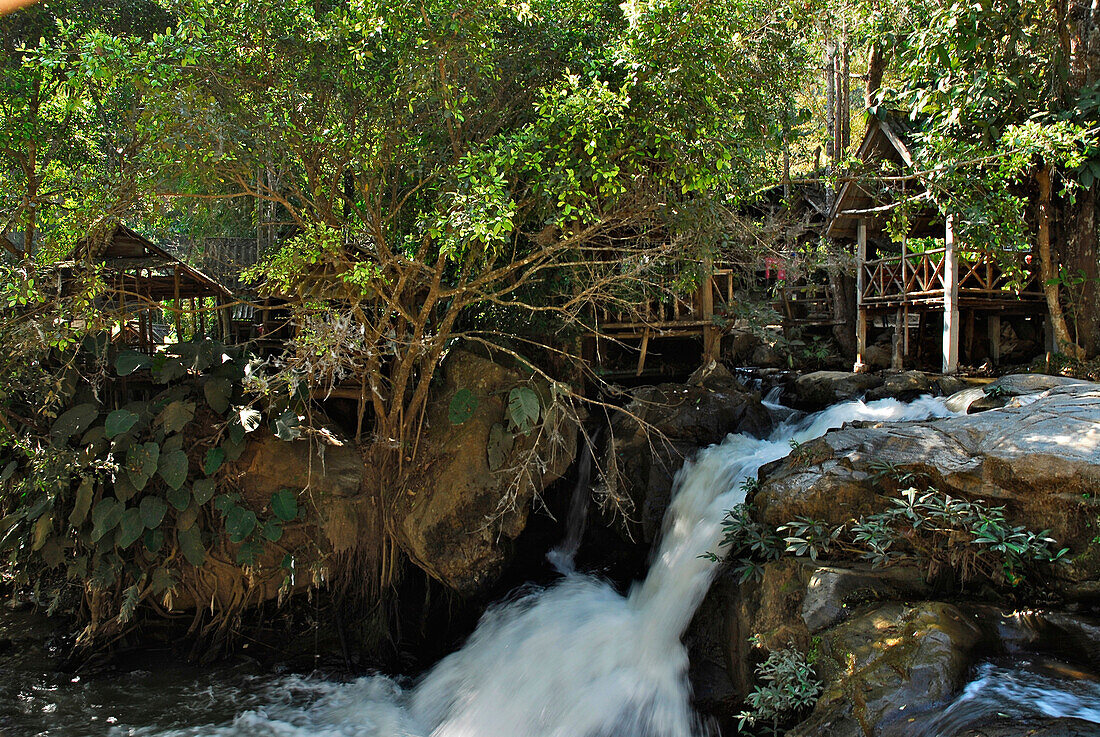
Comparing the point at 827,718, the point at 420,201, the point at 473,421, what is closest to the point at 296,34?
the point at 420,201

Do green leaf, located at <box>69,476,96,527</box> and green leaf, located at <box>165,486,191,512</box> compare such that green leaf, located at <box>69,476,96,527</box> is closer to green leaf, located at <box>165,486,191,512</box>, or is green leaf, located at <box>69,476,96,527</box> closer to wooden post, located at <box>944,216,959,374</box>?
green leaf, located at <box>165,486,191,512</box>

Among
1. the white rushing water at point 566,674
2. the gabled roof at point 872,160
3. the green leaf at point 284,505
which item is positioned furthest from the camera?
the gabled roof at point 872,160

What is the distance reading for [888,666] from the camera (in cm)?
433

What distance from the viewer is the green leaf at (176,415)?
23.2ft

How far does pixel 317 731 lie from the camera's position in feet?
20.4

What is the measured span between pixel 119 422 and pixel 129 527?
1095 mm

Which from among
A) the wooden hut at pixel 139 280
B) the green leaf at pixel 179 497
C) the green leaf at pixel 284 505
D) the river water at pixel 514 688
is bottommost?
the river water at pixel 514 688

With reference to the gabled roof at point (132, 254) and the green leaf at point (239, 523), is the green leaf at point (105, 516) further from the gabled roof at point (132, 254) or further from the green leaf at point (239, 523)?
the gabled roof at point (132, 254)

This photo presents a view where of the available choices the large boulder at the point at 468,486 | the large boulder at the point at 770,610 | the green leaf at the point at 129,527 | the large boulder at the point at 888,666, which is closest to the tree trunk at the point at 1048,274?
the large boulder at the point at 770,610

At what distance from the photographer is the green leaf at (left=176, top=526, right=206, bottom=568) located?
7004mm

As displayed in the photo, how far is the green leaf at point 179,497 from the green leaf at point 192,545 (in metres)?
0.27

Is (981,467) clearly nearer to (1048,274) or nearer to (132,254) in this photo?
(1048,274)

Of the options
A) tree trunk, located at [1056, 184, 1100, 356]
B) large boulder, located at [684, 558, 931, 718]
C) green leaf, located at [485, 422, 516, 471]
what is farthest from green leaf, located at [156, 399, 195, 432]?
tree trunk, located at [1056, 184, 1100, 356]

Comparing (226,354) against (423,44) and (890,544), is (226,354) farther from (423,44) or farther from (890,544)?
(890,544)
